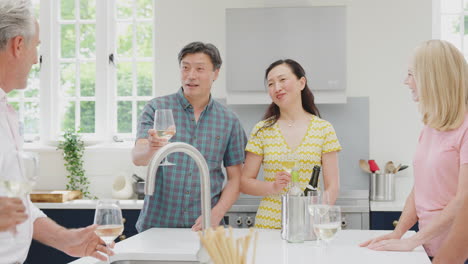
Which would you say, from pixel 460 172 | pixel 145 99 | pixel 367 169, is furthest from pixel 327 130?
pixel 145 99

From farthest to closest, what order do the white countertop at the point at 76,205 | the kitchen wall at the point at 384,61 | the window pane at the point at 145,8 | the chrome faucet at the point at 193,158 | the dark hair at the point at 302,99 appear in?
the window pane at the point at 145,8
the kitchen wall at the point at 384,61
the white countertop at the point at 76,205
the dark hair at the point at 302,99
the chrome faucet at the point at 193,158

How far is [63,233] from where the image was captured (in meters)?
1.89

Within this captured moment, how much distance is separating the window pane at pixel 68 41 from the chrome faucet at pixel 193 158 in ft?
12.0

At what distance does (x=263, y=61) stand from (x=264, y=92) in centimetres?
22

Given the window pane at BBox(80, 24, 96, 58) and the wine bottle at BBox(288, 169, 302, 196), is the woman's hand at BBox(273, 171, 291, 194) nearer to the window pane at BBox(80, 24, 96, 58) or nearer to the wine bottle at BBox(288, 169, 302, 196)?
the wine bottle at BBox(288, 169, 302, 196)

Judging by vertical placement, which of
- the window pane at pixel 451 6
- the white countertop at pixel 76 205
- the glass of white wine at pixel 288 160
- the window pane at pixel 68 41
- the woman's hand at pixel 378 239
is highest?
the window pane at pixel 451 6

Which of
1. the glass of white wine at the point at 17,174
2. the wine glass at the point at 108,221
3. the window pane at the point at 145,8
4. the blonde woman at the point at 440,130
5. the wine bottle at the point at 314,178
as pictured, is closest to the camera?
the glass of white wine at the point at 17,174

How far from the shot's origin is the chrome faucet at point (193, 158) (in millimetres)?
1616

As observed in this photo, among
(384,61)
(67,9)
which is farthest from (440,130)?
(67,9)

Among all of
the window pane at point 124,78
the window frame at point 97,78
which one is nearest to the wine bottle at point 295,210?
the window frame at point 97,78

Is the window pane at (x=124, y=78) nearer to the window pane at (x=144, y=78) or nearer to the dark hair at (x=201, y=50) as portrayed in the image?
the window pane at (x=144, y=78)

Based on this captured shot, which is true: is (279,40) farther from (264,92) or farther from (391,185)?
(391,185)

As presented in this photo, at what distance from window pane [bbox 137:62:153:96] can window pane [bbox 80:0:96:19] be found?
580 mm

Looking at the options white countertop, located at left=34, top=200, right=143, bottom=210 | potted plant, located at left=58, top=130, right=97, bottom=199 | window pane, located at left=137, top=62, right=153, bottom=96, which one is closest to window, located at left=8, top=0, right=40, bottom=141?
potted plant, located at left=58, top=130, right=97, bottom=199
